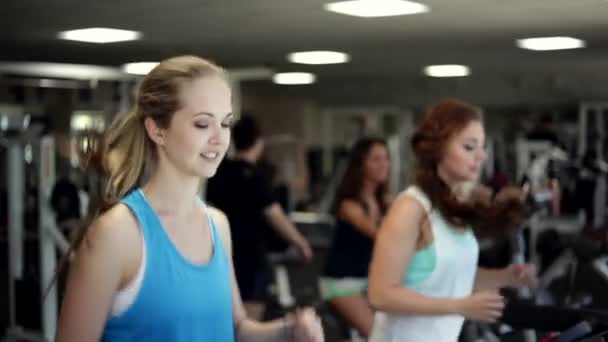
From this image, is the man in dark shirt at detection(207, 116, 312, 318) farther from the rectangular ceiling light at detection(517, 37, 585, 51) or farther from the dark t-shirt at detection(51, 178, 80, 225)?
the rectangular ceiling light at detection(517, 37, 585, 51)

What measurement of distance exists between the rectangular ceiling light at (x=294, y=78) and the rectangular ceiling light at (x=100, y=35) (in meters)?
3.26

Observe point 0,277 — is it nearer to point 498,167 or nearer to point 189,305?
point 189,305

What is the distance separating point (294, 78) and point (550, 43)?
405 centimetres

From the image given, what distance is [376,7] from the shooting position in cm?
408

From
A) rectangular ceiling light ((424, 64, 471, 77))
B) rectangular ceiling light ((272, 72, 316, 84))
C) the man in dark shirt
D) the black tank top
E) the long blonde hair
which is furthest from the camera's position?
rectangular ceiling light ((272, 72, 316, 84))

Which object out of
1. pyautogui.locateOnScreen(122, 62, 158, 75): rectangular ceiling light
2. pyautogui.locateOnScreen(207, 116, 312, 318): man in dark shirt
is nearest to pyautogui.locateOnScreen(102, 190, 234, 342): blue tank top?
pyautogui.locateOnScreen(207, 116, 312, 318): man in dark shirt

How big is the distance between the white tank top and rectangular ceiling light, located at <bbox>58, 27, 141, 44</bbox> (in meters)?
3.01

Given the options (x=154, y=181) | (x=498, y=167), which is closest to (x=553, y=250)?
(x=498, y=167)

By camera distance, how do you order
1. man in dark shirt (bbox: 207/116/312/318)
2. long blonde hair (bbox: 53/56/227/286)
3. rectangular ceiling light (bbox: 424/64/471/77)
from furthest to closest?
rectangular ceiling light (bbox: 424/64/471/77), man in dark shirt (bbox: 207/116/312/318), long blonde hair (bbox: 53/56/227/286)

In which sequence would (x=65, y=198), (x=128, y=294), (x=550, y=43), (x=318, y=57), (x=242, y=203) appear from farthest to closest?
(x=318, y=57), (x=550, y=43), (x=65, y=198), (x=242, y=203), (x=128, y=294)

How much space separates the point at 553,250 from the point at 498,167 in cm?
280

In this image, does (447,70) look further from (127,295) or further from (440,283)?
(127,295)

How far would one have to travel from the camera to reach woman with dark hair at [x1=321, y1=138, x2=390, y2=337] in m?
3.93

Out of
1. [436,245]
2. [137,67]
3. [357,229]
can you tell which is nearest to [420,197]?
[436,245]
